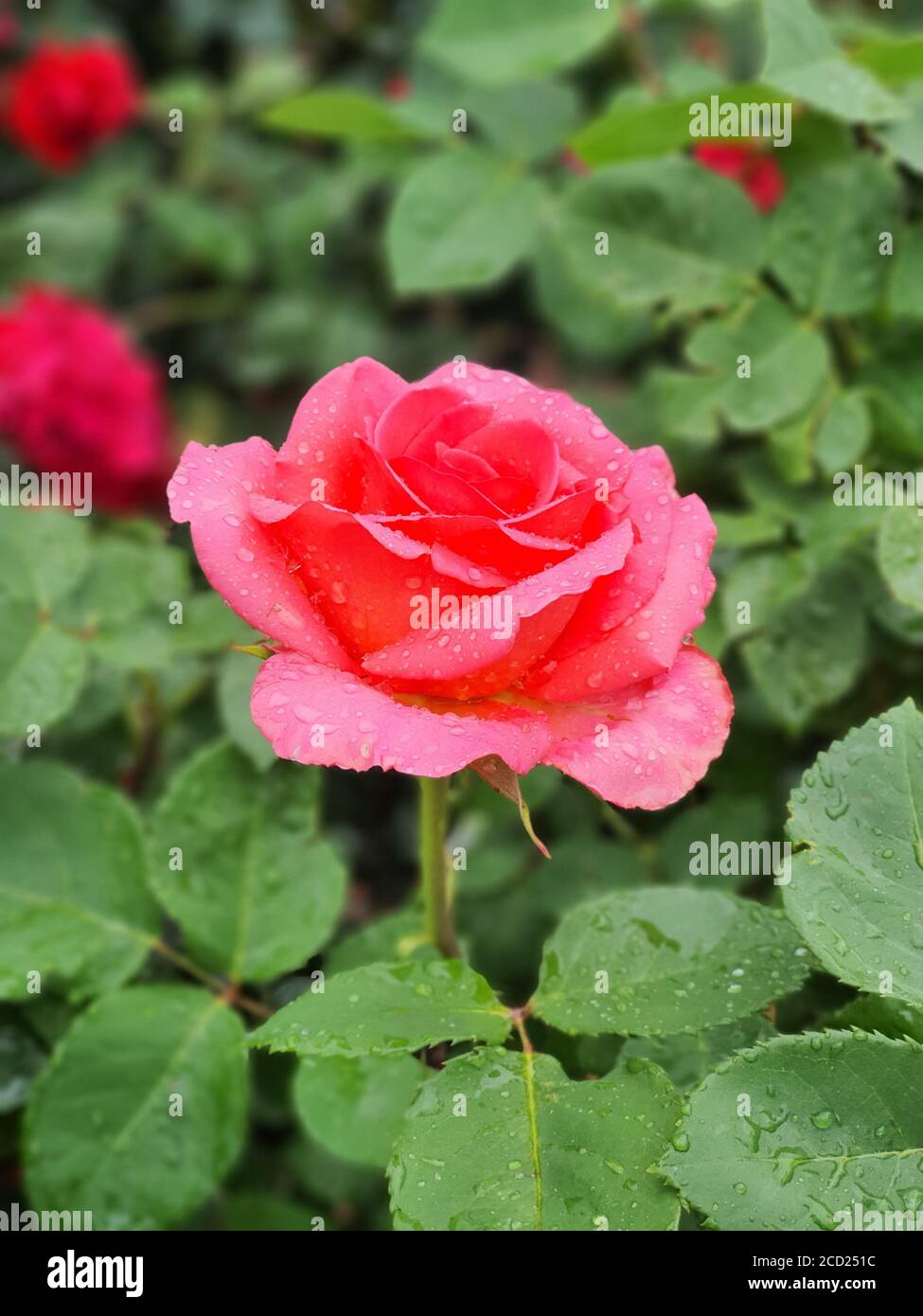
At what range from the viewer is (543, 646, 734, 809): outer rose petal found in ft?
2.12

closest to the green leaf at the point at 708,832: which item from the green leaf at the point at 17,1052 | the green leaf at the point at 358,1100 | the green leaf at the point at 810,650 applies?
the green leaf at the point at 810,650

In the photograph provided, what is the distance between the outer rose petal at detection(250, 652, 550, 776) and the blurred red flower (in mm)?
1009

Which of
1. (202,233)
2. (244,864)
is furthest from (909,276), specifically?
(202,233)

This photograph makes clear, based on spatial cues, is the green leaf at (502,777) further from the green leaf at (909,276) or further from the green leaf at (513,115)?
the green leaf at (513,115)

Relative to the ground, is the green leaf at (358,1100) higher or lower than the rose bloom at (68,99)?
lower

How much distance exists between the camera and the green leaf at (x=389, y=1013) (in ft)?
2.25

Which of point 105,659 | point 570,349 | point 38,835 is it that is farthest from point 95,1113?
point 570,349

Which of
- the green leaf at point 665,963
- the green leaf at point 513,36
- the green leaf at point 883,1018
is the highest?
the green leaf at point 513,36

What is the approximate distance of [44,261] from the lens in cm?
226

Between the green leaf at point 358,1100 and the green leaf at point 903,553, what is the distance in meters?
0.50

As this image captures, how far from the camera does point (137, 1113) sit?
907 millimetres

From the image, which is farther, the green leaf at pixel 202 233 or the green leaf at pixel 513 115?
the green leaf at pixel 202 233

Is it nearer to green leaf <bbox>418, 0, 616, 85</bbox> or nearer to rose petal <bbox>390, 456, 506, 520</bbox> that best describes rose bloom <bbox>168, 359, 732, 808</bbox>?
rose petal <bbox>390, 456, 506, 520</bbox>
